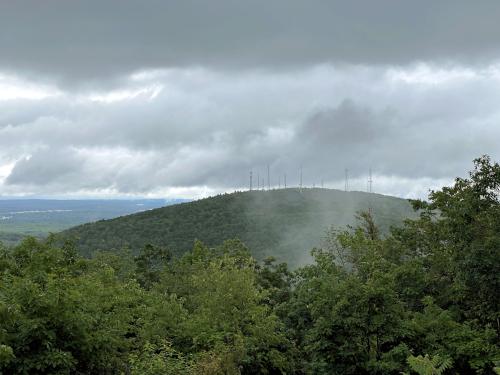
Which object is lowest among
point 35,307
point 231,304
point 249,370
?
point 249,370

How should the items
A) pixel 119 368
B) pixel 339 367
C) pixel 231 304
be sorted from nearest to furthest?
pixel 119 368, pixel 339 367, pixel 231 304

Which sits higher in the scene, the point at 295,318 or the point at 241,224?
the point at 241,224

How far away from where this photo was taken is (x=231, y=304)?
2939 centimetres

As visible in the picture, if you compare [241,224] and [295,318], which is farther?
[241,224]

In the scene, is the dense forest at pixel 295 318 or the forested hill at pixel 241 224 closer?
the dense forest at pixel 295 318

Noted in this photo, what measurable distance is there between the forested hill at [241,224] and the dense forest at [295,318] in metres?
74.8

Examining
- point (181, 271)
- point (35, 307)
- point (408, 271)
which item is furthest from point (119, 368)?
point (181, 271)

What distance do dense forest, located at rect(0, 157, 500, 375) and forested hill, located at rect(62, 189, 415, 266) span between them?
245ft

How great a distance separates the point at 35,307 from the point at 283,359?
44.2 ft

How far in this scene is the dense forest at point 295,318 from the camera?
17.4m

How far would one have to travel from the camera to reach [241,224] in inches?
5595

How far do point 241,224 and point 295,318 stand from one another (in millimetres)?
111174

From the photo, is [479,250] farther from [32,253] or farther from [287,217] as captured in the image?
[287,217]

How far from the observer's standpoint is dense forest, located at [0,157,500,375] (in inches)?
685
